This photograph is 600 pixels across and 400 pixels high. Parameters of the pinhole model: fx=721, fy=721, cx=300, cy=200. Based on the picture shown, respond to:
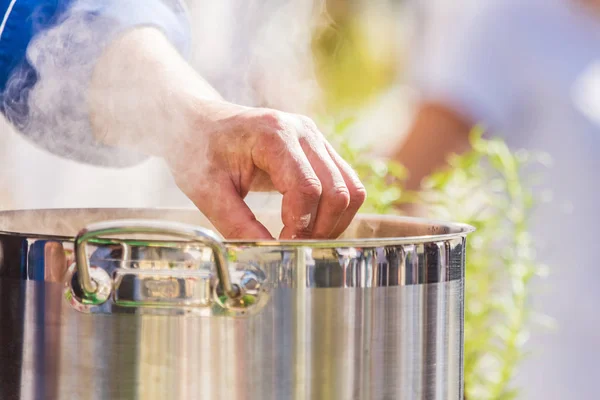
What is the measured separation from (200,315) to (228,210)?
18cm

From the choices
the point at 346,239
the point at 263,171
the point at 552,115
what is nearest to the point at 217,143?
the point at 263,171

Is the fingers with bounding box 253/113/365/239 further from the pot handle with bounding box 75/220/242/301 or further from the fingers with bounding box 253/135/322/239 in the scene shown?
the pot handle with bounding box 75/220/242/301

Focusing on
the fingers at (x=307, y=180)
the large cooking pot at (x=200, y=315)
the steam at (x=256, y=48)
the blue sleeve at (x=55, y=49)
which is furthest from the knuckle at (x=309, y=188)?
the steam at (x=256, y=48)

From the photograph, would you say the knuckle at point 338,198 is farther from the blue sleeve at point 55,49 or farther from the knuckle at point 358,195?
the blue sleeve at point 55,49

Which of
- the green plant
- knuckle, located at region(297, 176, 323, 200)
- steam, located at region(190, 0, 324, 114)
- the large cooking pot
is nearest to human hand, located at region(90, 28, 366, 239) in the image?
knuckle, located at region(297, 176, 323, 200)

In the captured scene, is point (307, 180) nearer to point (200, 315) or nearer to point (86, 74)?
point (200, 315)

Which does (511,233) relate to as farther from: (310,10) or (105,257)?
(105,257)

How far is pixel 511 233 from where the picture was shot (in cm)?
118

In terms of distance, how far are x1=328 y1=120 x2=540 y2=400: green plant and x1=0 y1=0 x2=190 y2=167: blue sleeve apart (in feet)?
1.46

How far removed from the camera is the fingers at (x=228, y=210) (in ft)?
2.14

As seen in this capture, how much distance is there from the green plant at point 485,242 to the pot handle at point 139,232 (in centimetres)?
64

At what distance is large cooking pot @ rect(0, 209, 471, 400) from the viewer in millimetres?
494

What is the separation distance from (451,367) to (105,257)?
291mm

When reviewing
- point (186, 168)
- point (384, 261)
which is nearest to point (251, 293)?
point (384, 261)
